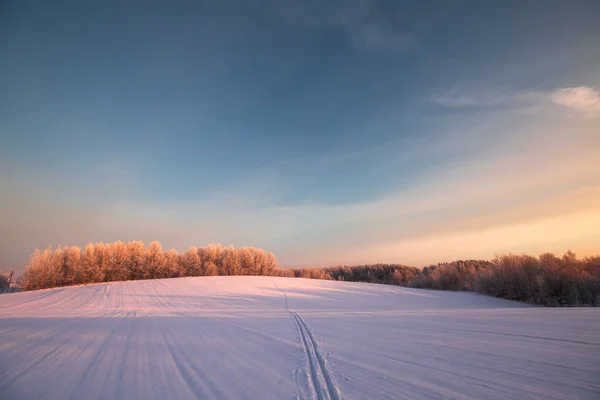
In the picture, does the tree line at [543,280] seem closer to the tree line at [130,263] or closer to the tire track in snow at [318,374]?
the tire track in snow at [318,374]

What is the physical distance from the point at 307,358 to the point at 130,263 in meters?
38.4

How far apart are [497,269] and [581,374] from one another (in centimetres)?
2381

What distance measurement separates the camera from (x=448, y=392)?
3.69 metres

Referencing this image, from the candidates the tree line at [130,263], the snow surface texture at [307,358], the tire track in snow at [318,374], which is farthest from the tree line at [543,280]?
the tree line at [130,263]

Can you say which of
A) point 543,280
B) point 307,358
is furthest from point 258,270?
point 307,358

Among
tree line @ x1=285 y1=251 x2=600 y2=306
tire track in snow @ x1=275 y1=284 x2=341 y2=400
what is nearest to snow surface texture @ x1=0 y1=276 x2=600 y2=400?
tire track in snow @ x1=275 y1=284 x2=341 y2=400

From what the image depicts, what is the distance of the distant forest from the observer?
18.0 m

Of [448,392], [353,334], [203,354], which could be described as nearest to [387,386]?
[448,392]

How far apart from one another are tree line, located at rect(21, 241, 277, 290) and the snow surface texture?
26917mm

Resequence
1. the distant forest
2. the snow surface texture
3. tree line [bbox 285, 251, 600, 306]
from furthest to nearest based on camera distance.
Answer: the distant forest
tree line [bbox 285, 251, 600, 306]
the snow surface texture

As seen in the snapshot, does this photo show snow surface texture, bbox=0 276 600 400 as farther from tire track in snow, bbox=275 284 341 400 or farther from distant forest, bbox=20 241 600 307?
distant forest, bbox=20 241 600 307

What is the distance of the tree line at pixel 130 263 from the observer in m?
29.1

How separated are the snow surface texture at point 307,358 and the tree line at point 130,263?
26.9 meters

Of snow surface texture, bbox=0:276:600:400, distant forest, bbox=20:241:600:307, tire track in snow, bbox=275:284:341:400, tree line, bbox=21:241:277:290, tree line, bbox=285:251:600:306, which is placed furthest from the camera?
tree line, bbox=21:241:277:290
